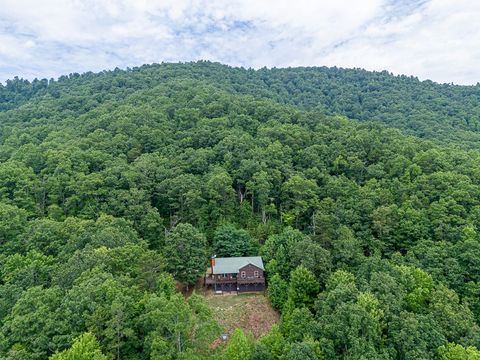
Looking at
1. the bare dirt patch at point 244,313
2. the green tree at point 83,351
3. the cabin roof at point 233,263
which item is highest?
the green tree at point 83,351

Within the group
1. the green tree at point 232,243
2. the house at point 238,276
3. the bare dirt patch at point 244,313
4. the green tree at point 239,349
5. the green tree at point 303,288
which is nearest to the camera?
the green tree at point 239,349

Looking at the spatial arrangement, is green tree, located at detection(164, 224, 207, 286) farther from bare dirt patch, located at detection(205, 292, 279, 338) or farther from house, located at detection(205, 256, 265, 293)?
bare dirt patch, located at detection(205, 292, 279, 338)

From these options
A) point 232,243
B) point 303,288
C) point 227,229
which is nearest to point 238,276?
point 232,243

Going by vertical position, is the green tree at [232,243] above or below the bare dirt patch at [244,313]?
above

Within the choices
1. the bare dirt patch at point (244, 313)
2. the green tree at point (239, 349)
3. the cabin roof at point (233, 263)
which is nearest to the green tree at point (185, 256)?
the cabin roof at point (233, 263)

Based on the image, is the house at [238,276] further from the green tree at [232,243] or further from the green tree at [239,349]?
the green tree at [239,349]

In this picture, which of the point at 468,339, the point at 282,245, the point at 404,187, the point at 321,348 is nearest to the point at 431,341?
the point at 468,339

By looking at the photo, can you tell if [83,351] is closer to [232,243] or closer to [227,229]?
[232,243]

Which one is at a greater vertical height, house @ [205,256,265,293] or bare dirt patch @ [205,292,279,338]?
house @ [205,256,265,293]

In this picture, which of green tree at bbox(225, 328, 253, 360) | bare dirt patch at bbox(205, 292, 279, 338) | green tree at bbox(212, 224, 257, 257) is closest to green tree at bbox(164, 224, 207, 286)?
bare dirt patch at bbox(205, 292, 279, 338)
